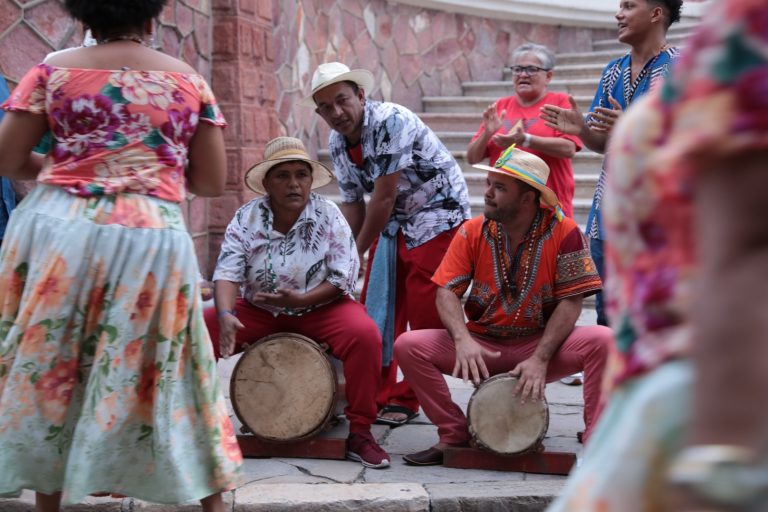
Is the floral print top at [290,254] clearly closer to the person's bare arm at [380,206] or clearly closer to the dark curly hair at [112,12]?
the person's bare arm at [380,206]

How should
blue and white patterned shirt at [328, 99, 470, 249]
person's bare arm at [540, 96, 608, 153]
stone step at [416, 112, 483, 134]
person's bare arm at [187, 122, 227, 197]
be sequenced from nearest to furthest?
person's bare arm at [187, 122, 227, 197] → person's bare arm at [540, 96, 608, 153] → blue and white patterned shirt at [328, 99, 470, 249] → stone step at [416, 112, 483, 134]

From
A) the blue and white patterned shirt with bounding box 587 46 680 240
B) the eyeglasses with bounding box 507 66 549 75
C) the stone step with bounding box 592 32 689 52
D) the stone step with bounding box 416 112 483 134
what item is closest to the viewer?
the blue and white patterned shirt with bounding box 587 46 680 240

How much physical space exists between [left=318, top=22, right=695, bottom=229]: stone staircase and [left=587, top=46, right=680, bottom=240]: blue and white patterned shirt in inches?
145

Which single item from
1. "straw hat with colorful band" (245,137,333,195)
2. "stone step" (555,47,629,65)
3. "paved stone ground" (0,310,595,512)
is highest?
"stone step" (555,47,629,65)

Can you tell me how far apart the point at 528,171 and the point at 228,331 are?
4.78ft

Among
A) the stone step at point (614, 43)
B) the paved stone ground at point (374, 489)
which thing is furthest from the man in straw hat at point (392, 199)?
the stone step at point (614, 43)

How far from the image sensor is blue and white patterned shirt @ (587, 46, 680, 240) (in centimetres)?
→ 448

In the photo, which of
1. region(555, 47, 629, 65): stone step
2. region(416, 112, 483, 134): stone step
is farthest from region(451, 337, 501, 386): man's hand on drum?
region(555, 47, 629, 65): stone step

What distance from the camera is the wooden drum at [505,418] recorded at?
13.7 feet

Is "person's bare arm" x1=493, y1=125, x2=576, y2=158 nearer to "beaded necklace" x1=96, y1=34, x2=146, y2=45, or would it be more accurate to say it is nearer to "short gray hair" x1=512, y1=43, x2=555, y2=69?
"short gray hair" x1=512, y1=43, x2=555, y2=69

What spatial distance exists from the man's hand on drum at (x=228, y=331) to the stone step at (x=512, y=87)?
6118 mm

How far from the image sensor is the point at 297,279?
4.58 meters

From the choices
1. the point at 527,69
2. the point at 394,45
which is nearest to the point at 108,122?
the point at 527,69

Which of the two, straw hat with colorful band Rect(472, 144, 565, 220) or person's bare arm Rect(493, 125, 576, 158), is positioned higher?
person's bare arm Rect(493, 125, 576, 158)
